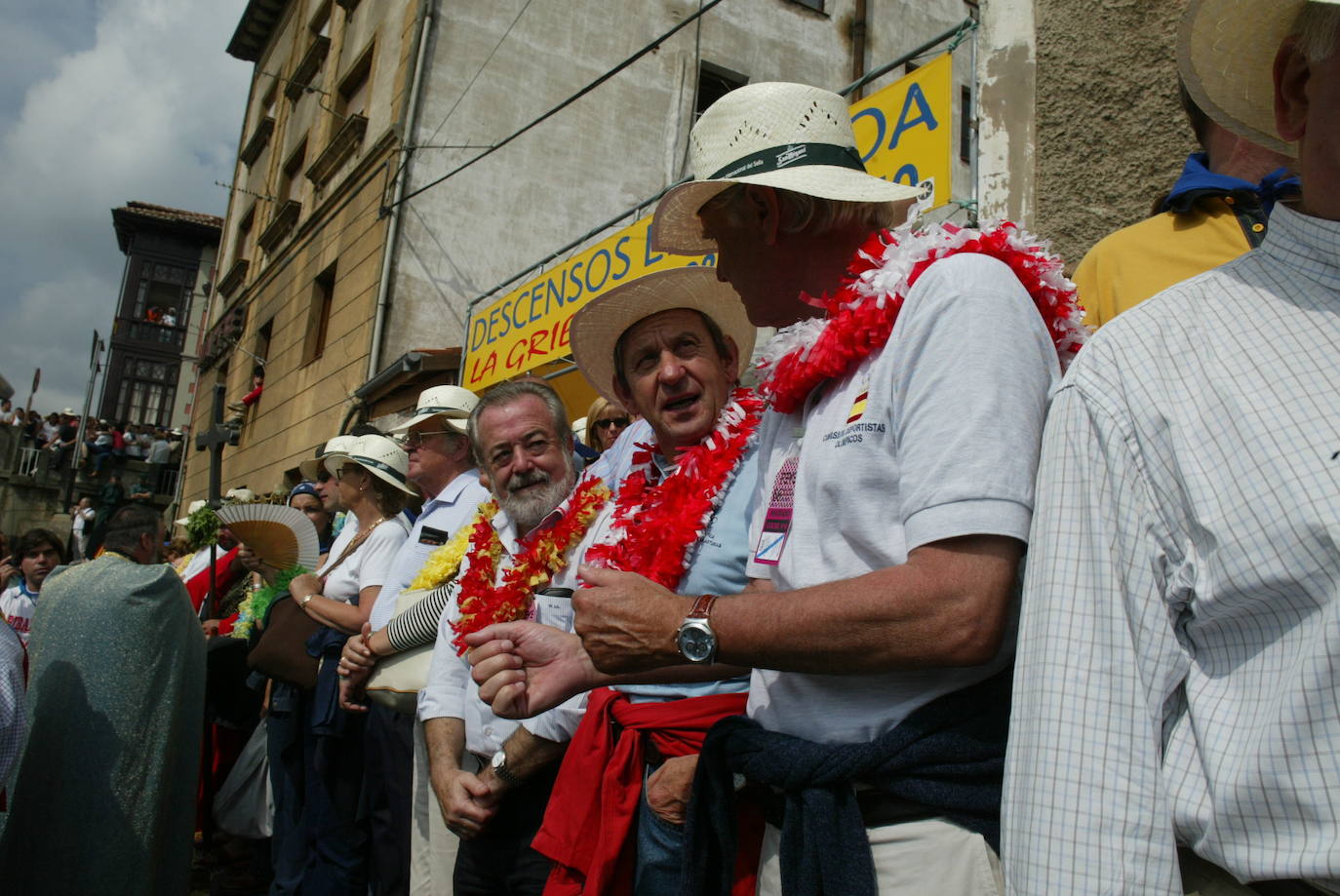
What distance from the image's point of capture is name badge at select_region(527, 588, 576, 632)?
2.80 m

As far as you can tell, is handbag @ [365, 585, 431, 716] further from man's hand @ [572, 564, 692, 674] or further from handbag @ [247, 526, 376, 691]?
man's hand @ [572, 564, 692, 674]

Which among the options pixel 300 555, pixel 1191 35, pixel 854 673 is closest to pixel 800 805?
pixel 854 673

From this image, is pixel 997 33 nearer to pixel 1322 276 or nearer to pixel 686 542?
pixel 686 542

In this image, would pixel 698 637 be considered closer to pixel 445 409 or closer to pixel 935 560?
pixel 935 560

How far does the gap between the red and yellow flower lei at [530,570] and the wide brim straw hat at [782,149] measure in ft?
3.92

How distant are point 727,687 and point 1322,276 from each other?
1431 mm

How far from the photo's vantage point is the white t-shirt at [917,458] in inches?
49.0

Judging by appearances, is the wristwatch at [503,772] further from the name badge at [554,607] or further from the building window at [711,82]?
the building window at [711,82]

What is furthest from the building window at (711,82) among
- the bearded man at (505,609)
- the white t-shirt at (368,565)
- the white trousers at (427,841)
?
the white trousers at (427,841)

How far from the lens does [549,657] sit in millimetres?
1889

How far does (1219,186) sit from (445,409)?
12.2 ft

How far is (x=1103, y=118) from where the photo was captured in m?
3.04

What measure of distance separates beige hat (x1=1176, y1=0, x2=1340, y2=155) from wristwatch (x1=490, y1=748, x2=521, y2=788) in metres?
2.33

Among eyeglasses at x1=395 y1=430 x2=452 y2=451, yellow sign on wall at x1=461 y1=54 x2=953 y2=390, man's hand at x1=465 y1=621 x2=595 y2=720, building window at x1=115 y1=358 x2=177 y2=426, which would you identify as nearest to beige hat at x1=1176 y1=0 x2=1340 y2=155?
man's hand at x1=465 y1=621 x2=595 y2=720
